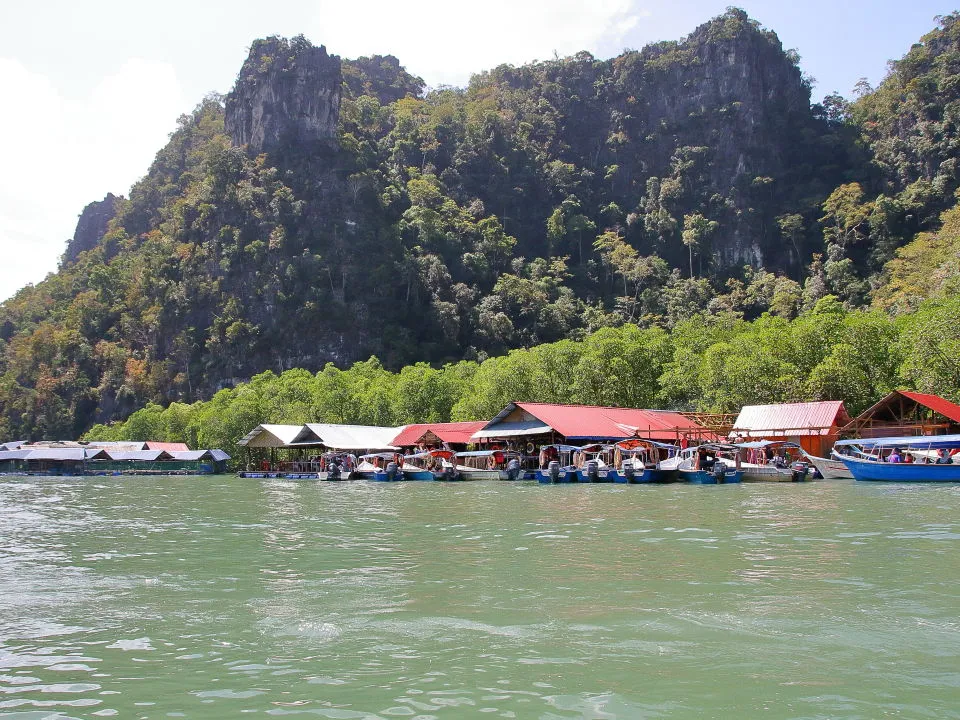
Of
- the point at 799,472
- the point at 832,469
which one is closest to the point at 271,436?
the point at 799,472

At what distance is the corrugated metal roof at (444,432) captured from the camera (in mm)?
56688

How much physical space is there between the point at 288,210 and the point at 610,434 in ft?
245

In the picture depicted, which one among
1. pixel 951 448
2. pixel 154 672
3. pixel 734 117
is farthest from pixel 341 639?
pixel 734 117

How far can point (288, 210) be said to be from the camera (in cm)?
11038

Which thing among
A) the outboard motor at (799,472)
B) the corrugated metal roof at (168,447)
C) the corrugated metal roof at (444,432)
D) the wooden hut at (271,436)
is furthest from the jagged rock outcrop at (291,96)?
the outboard motor at (799,472)

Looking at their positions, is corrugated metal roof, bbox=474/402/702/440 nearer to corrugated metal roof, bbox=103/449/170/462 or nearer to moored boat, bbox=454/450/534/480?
moored boat, bbox=454/450/534/480

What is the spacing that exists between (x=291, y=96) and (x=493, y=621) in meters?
117

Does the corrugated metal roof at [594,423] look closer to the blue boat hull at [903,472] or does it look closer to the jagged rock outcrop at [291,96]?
the blue boat hull at [903,472]

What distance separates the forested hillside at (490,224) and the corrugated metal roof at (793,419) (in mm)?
45444

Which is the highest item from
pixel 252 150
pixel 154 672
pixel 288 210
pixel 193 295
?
pixel 252 150

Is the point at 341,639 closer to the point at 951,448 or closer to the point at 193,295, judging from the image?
the point at 951,448

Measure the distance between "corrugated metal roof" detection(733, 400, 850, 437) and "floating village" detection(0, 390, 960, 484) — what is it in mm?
62

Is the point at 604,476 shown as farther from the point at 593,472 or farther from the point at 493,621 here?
the point at 493,621

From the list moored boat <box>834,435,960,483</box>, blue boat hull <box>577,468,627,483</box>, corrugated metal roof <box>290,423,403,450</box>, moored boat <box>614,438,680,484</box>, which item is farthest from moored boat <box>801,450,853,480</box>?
corrugated metal roof <box>290,423,403,450</box>
